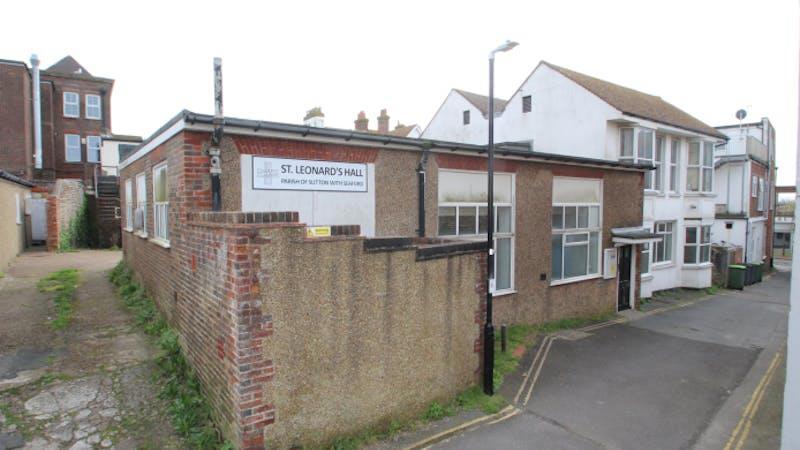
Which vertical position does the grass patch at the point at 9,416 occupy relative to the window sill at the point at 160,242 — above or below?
below

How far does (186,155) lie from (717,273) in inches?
896

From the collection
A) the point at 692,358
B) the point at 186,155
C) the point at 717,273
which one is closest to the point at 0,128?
the point at 186,155

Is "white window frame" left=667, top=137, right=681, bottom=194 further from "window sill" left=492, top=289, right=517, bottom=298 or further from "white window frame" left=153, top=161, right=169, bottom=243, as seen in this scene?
"white window frame" left=153, top=161, right=169, bottom=243

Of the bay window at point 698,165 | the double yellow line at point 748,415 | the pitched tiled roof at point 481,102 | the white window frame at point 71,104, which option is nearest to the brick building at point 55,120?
the white window frame at point 71,104

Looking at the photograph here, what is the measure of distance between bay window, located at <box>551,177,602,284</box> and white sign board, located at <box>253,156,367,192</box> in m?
5.97

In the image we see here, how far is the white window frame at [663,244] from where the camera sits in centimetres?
1763

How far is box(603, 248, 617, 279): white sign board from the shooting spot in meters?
13.2

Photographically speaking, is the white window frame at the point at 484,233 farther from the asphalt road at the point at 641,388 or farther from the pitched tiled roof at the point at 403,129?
the pitched tiled roof at the point at 403,129

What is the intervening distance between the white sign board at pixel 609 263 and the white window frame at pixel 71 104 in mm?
34998

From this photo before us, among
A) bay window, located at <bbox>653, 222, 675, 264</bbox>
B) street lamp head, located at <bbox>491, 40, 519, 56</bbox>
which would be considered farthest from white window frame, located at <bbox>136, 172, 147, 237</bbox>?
bay window, located at <bbox>653, 222, 675, 264</bbox>

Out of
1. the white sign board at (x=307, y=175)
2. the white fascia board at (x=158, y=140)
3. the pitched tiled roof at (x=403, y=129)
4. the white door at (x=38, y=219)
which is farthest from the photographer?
the pitched tiled roof at (x=403, y=129)

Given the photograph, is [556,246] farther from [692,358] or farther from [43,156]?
[43,156]

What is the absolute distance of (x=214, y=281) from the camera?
511cm

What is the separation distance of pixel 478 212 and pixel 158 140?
6.53 meters
